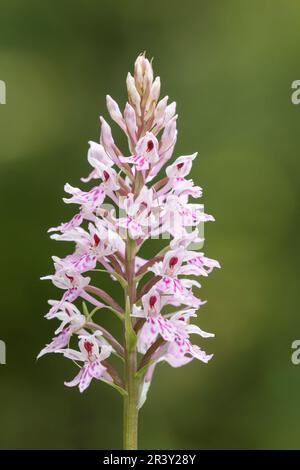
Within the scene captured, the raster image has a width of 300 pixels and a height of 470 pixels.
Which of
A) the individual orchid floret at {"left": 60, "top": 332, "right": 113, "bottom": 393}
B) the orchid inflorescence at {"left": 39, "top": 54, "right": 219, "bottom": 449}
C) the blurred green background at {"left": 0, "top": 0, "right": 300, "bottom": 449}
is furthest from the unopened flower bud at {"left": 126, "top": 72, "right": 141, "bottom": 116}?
the blurred green background at {"left": 0, "top": 0, "right": 300, "bottom": 449}

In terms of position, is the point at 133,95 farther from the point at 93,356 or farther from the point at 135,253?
the point at 93,356

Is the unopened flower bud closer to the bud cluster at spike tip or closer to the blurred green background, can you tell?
the bud cluster at spike tip

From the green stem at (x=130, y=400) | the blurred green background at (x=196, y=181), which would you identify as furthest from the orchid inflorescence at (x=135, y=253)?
the blurred green background at (x=196, y=181)

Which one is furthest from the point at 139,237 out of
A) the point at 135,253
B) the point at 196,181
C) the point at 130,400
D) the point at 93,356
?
the point at 196,181

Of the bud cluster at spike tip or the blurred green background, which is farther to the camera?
the blurred green background

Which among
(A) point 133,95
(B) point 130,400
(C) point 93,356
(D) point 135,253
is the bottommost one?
(B) point 130,400

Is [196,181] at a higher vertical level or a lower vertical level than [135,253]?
higher
